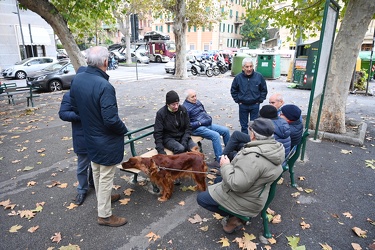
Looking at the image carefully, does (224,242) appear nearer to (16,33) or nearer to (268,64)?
(268,64)

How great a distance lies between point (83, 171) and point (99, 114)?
1.24m

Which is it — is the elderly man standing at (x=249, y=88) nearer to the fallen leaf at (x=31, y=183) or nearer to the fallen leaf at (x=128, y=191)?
the fallen leaf at (x=128, y=191)

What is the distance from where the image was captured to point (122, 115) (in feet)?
26.7

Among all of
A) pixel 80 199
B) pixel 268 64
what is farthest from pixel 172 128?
pixel 268 64

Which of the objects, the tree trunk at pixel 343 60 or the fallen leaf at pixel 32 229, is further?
the tree trunk at pixel 343 60

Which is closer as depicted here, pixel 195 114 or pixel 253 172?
pixel 253 172

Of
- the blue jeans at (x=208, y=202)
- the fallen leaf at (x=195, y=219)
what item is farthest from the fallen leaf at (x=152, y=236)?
the blue jeans at (x=208, y=202)

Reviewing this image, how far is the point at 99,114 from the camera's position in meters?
2.64

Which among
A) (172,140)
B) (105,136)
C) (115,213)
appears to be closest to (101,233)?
(115,213)

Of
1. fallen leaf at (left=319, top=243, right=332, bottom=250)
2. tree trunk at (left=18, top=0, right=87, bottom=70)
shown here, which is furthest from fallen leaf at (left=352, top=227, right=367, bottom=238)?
tree trunk at (left=18, top=0, right=87, bottom=70)

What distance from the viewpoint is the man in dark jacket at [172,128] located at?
383 centimetres

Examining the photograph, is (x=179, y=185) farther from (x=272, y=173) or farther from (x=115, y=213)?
(x=272, y=173)

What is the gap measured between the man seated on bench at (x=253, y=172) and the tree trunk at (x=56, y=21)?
24.6ft

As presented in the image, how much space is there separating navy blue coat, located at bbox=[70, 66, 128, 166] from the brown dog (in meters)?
0.60
